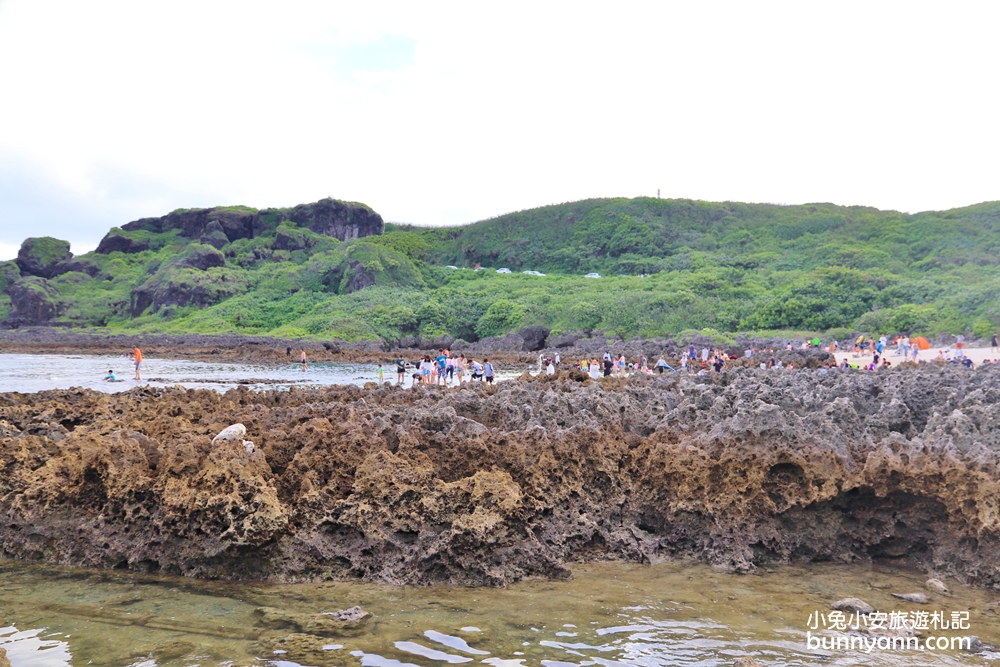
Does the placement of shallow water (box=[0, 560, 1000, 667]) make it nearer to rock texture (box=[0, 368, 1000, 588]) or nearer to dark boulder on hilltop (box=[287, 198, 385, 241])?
rock texture (box=[0, 368, 1000, 588])

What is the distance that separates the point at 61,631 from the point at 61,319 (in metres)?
82.7

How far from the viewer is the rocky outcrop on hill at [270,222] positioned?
95.6 m

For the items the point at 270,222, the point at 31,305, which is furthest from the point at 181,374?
the point at 270,222

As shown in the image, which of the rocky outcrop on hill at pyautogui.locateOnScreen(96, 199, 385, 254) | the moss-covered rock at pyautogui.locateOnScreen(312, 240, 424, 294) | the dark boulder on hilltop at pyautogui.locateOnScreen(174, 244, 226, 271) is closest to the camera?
the moss-covered rock at pyautogui.locateOnScreen(312, 240, 424, 294)

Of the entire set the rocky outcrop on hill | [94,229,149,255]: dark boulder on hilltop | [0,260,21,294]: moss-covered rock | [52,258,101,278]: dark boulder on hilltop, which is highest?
the rocky outcrop on hill

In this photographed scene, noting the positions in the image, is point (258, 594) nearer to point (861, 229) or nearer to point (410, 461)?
point (410, 461)

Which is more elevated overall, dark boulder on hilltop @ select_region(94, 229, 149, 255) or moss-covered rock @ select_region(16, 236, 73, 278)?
dark boulder on hilltop @ select_region(94, 229, 149, 255)

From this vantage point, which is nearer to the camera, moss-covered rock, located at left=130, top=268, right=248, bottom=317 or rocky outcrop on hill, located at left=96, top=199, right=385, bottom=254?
moss-covered rock, located at left=130, top=268, right=248, bottom=317

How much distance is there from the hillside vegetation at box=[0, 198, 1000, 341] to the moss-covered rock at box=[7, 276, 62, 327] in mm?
184

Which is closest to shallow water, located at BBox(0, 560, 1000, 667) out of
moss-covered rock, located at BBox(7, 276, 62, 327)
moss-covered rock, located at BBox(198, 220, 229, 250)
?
moss-covered rock, located at BBox(7, 276, 62, 327)

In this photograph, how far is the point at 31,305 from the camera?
75062 mm

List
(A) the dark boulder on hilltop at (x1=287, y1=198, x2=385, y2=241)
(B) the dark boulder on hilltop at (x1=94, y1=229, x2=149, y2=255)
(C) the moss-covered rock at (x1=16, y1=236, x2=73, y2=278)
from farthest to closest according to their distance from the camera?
(B) the dark boulder on hilltop at (x1=94, y1=229, x2=149, y2=255) → (A) the dark boulder on hilltop at (x1=287, y1=198, x2=385, y2=241) → (C) the moss-covered rock at (x1=16, y1=236, x2=73, y2=278)

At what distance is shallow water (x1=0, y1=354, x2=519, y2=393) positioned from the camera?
24234 mm

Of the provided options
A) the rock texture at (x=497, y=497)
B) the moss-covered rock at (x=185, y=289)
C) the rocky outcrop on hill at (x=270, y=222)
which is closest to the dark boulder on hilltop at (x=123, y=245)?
the rocky outcrop on hill at (x=270, y=222)
